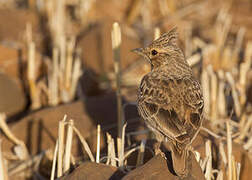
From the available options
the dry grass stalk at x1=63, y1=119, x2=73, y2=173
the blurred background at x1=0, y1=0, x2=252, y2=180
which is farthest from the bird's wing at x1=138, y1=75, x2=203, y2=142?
the dry grass stalk at x1=63, y1=119, x2=73, y2=173

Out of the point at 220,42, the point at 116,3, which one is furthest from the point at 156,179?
the point at 116,3

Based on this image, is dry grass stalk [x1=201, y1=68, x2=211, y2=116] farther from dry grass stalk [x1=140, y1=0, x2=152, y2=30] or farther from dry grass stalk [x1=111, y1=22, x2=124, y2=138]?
dry grass stalk [x1=140, y1=0, x2=152, y2=30]

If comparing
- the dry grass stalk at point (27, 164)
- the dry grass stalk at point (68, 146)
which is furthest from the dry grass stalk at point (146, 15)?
the dry grass stalk at point (68, 146)

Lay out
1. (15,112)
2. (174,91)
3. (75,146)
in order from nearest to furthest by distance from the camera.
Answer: (174,91)
(75,146)
(15,112)

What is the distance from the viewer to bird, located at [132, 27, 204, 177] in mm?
3895

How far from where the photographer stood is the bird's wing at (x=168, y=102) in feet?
13.0

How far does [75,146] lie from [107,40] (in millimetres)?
2991

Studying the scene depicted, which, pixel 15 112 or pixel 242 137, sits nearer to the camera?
pixel 242 137

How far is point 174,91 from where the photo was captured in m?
4.39

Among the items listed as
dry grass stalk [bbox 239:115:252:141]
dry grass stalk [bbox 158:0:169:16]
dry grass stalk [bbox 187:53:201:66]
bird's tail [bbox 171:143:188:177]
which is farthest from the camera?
dry grass stalk [bbox 158:0:169:16]

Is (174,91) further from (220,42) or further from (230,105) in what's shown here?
(220,42)

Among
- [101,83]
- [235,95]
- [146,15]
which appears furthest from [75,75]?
[146,15]

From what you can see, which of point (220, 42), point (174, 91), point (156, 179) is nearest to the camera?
point (156, 179)

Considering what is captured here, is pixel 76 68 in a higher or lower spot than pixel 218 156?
higher
